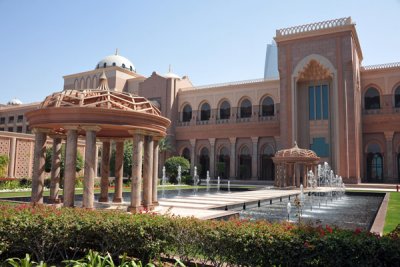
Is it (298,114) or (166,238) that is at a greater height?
(298,114)

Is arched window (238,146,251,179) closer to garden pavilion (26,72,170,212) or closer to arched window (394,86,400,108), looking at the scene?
arched window (394,86,400,108)

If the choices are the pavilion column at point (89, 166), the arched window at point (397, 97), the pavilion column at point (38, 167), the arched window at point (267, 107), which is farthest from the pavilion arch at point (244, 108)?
the pavilion column at point (89, 166)

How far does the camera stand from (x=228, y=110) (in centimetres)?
4225

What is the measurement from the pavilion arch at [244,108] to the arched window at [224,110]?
4.88 feet

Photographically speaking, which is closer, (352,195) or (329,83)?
(352,195)

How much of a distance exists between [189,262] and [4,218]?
9.41ft

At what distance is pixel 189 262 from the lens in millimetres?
5258

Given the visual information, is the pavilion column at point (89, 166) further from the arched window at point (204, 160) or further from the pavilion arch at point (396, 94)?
the arched window at point (204, 160)

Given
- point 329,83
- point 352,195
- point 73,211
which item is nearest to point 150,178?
point 73,211

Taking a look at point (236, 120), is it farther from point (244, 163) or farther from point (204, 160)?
point (204, 160)

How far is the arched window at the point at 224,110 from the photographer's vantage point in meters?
42.2

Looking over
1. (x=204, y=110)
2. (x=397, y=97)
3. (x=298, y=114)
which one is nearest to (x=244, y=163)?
(x=204, y=110)

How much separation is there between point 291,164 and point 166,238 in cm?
2342

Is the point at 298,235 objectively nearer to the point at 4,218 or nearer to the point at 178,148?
the point at 4,218
